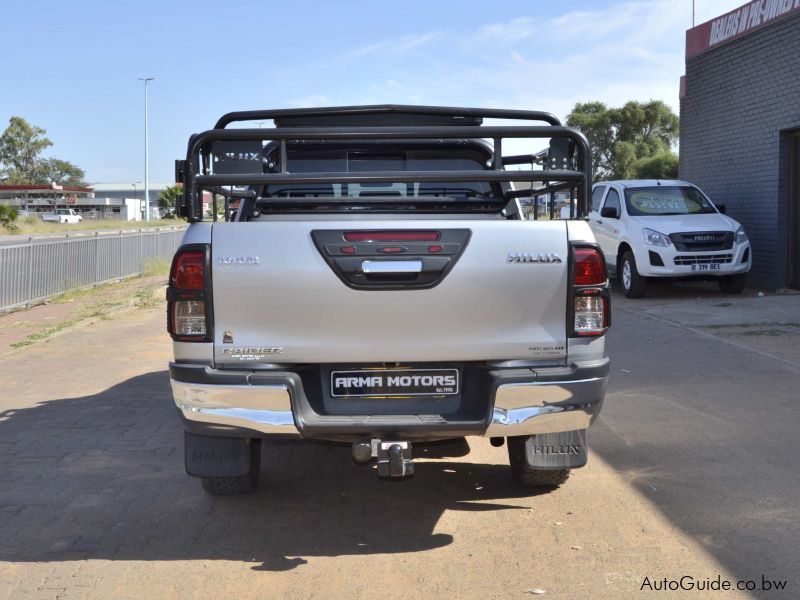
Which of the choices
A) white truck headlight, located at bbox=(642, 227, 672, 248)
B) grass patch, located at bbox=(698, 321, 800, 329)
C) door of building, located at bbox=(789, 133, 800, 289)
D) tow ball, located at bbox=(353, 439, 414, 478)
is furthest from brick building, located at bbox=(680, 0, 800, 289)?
tow ball, located at bbox=(353, 439, 414, 478)

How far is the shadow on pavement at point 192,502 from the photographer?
4.46 m

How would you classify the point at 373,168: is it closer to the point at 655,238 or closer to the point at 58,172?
the point at 655,238

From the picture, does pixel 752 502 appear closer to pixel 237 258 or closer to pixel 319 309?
pixel 319 309

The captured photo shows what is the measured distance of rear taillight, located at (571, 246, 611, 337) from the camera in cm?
429

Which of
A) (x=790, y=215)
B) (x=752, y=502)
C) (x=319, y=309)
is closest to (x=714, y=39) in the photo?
(x=790, y=215)

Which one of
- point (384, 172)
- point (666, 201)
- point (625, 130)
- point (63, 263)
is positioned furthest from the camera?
point (625, 130)

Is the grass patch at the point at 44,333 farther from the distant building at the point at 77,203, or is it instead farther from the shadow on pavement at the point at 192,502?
the distant building at the point at 77,203

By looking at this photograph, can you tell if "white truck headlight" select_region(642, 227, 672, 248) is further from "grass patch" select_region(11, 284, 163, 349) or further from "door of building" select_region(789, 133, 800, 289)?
"grass patch" select_region(11, 284, 163, 349)

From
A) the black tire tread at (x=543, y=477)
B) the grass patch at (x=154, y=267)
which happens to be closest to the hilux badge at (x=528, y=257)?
the black tire tread at (x=543, y=477)

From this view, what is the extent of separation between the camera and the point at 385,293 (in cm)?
425

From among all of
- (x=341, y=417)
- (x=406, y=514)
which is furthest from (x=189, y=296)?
(x=406, y=514)

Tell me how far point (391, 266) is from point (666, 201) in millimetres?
11866

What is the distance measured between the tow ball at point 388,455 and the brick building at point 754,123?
478 inches

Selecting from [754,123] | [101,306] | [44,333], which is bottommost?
[44,333]
